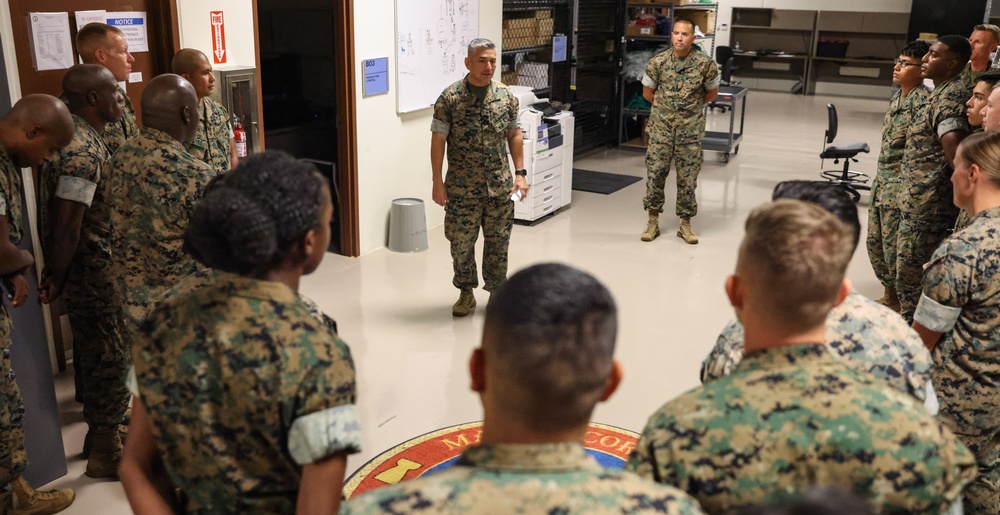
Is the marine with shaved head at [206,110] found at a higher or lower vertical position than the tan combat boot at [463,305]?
higher

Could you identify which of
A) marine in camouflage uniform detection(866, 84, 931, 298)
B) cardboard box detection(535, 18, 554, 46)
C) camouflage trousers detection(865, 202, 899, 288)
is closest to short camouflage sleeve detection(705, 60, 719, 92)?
marine in camouflage uniform detection(866, 84, 931, 298)

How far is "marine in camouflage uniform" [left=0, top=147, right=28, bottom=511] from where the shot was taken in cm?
275

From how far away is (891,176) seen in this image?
499cm

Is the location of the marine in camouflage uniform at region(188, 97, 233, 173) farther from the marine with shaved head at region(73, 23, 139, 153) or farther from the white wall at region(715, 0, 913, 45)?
the white wall at region(715, 0, 913, 45)

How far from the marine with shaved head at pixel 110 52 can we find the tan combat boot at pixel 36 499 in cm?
160

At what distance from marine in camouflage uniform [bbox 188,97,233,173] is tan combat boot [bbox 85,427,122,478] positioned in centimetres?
146

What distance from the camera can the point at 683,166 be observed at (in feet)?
21.8

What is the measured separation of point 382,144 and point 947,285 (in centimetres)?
452

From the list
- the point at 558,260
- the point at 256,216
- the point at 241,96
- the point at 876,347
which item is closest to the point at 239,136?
the point at 241,96

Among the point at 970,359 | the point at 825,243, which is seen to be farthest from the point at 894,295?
the point at 825,243

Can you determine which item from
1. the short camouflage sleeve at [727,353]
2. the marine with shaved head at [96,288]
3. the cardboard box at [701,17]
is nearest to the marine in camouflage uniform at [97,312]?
the marine with shaved head at [96,288]

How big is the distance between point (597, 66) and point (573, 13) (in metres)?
1.13

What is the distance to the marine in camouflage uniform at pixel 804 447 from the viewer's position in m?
1.37

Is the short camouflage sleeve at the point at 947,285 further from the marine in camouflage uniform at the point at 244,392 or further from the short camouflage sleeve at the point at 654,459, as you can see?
the marine in camouflage uniform at the point at 244,392
